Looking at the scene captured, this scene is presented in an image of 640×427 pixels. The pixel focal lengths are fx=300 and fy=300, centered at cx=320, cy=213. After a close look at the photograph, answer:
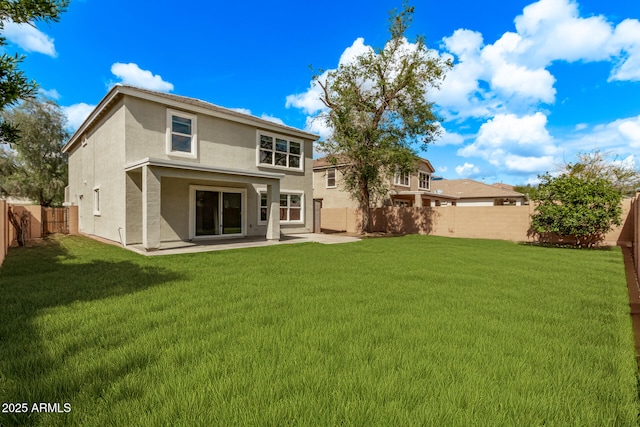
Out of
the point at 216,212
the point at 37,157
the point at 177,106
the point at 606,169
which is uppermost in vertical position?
the point at 37,157

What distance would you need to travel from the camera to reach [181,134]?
13.3 m

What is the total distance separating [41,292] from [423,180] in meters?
31.2

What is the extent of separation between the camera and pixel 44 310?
4.50 m

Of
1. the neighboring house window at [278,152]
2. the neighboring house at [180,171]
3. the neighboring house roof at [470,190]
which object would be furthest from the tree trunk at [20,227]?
the neighboring house roof at [470,190]

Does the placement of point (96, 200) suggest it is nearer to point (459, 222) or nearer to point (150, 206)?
point (150, 206)

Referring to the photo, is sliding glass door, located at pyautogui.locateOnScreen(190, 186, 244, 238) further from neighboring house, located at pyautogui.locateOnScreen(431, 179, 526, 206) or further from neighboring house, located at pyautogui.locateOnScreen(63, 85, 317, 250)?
neighboring house, located at pyautogui.locateOnScreen(431, 179, 526, 206)

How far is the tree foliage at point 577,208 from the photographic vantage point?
43.3ft

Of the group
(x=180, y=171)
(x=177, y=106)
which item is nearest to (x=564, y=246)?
(x=180, y=171)

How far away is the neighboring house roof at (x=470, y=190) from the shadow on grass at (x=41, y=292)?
121 ft

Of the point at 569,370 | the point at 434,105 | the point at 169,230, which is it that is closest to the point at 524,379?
the point at 569,370

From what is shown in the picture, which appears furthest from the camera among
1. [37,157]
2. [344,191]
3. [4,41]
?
[344,191]

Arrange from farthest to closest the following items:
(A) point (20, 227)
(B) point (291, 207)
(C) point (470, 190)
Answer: (C) point (470, 190), (B) point (291, 207), (A) point (20, 227)

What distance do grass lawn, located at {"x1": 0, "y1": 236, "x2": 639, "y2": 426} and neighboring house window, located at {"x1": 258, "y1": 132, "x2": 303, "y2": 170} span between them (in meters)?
10.9

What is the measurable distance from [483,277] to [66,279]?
9481mm
